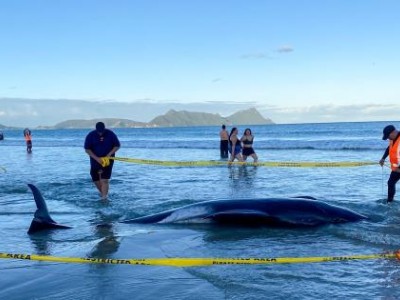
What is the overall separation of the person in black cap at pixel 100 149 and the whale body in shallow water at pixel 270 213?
152 inches

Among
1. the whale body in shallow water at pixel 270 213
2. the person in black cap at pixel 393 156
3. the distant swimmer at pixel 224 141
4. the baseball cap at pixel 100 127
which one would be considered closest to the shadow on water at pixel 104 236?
the whale body in shallow water at pixel 270 213

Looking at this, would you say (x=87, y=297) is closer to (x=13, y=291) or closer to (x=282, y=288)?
(x=13, y=291)

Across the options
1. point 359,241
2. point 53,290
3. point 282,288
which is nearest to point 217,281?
point 282,288

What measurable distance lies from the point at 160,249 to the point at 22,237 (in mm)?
2574

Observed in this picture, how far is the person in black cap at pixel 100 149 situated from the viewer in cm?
1229

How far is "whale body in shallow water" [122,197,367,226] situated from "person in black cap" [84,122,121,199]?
3850mm

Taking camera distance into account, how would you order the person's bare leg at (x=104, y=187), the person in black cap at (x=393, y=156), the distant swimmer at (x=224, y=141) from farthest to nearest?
the distant swimmer at (x=224, y=141) < the person's bare leg at (x=104, y=187) < the person in black cap at (x=393, y=156)

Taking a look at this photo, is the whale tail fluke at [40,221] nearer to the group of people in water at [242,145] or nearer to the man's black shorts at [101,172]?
the man's black shorts at [101,172]

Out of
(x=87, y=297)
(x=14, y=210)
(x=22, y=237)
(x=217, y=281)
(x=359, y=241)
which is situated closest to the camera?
(x=87, y=297)

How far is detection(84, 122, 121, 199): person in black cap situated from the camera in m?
12.3

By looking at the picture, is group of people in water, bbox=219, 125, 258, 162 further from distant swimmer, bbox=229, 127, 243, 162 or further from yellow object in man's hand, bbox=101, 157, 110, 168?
yellow object in man's hand, bbox=101, 157, 110, 168

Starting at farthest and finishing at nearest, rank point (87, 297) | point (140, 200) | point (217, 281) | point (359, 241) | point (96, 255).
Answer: point (140, 200) → point (359, 241) → point (96, 255) → point (217, 281) → point (87, 297)

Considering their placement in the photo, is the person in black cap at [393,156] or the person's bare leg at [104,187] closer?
the person in black cap at [393,156]

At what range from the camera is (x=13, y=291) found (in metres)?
5.53
